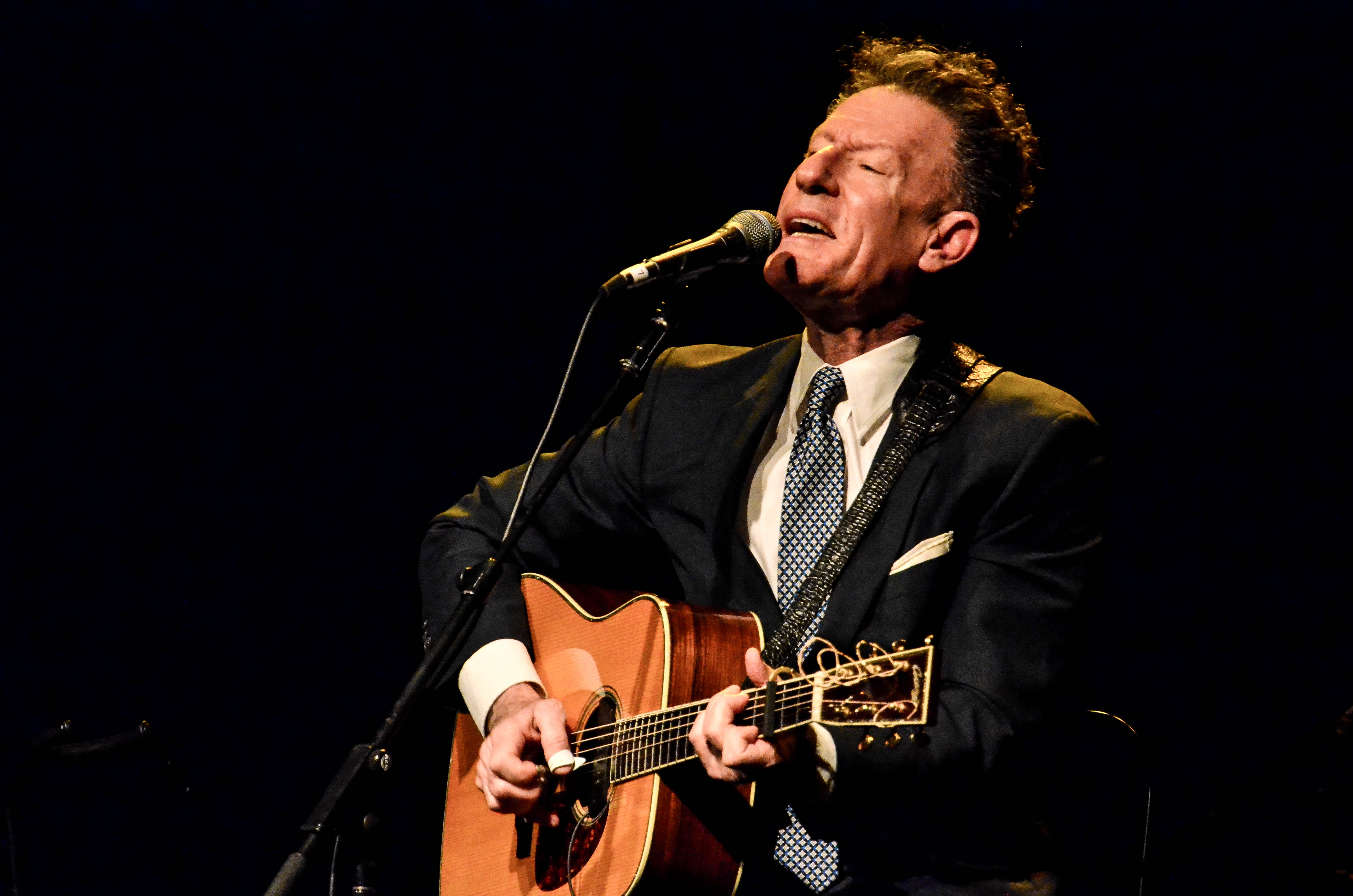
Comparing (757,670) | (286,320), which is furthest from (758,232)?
(286,320)

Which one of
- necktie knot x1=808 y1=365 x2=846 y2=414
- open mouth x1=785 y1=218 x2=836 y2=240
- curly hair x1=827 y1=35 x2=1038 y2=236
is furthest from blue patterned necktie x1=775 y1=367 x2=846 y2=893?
curly hair x1=827 y1=35 x2=1038 y2=236

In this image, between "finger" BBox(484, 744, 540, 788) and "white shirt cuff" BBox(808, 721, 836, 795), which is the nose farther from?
"finger" BBox(484, 744, 540, 788)

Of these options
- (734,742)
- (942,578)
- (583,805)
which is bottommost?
(583,805)

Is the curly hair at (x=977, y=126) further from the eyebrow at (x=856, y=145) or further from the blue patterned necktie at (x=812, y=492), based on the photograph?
the blue patterned necktie at (x=812, y=492)

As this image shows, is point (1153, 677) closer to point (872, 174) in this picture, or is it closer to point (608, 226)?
point (872, 174)

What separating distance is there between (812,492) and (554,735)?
67cm

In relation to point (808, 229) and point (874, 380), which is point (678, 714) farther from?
point (808, 229)

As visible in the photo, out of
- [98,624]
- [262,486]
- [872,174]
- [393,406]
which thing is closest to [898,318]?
[872,174]

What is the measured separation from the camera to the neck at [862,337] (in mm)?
2555

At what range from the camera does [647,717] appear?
2.12m

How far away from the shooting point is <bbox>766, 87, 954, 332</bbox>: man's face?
8.13ft

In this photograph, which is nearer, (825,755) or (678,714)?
(825,755)

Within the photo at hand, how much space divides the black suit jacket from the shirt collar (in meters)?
0.07

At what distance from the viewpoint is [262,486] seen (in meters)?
3.40
